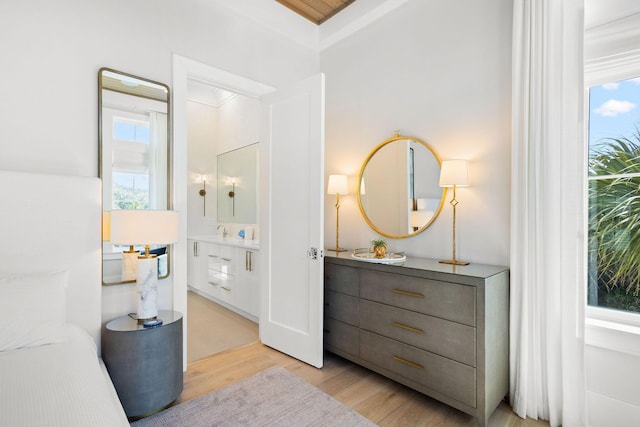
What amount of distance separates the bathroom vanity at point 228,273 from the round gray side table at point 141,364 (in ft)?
4.99

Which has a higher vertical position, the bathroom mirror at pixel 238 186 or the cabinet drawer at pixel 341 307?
the bathroom mirror at pixel 238 186

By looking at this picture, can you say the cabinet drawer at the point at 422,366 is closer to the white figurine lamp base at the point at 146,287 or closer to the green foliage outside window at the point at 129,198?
the white figurine lamp base at the point at 146,287

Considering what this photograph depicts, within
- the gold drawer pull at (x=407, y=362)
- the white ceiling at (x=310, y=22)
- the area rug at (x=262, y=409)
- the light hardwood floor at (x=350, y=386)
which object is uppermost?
the white ceiling at (x=310, y=22)

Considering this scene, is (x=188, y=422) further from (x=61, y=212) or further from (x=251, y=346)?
(x=61, y=212)

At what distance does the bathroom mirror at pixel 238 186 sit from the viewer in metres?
4.38

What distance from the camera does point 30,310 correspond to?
5.09 feet

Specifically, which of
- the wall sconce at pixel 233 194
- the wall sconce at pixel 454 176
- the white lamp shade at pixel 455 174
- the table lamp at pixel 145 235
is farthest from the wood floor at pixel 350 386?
the wall sconce at pixel 233 194

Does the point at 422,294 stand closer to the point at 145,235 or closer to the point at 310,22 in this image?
the point at 145,235

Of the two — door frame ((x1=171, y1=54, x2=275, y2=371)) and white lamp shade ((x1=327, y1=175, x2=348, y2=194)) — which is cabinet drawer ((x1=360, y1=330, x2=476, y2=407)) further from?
door frame ((x1=171, y1=54, x2=275, y2=371))

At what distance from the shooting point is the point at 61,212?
191 cm

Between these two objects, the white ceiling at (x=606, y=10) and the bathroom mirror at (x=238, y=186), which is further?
the bathroom mirror at (x=238, y=186)

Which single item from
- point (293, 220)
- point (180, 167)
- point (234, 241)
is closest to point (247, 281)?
point (234, 241)

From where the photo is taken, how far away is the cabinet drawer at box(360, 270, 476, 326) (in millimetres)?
1877

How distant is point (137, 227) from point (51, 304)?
54 cm
